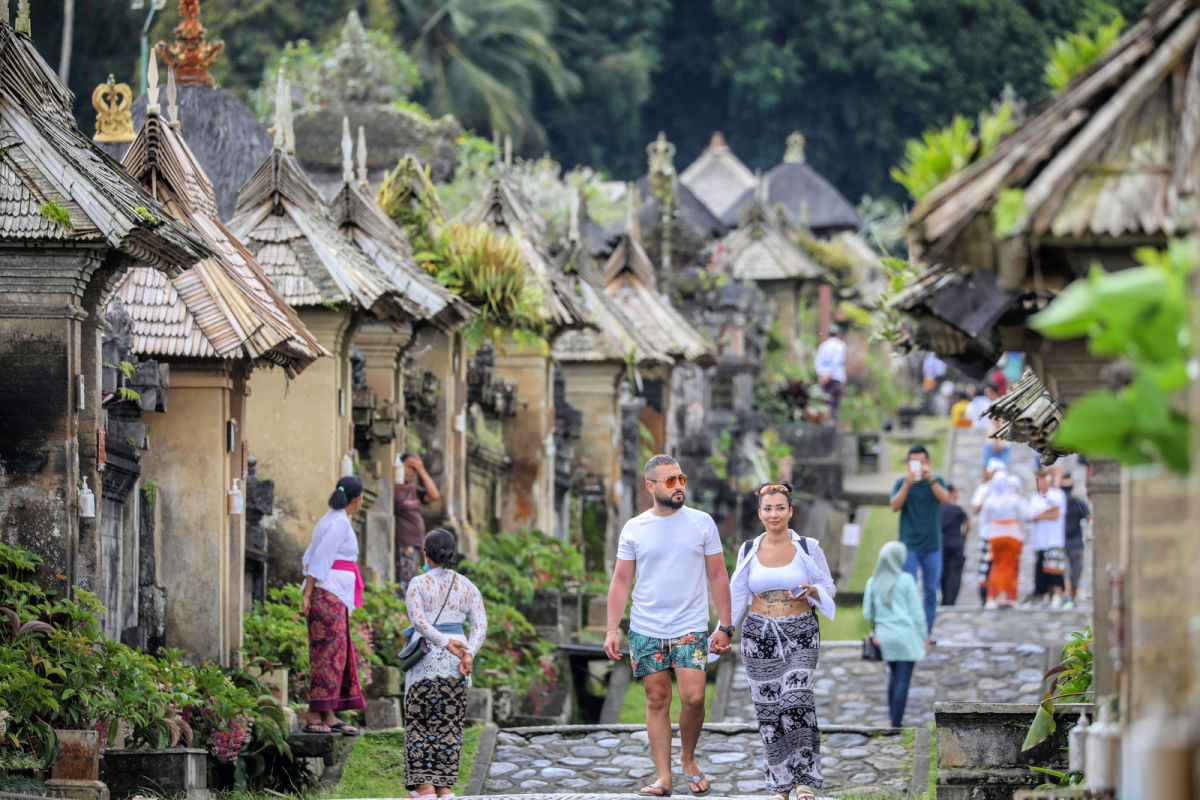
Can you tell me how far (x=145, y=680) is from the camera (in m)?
11.5

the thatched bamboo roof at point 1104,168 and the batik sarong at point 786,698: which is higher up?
the thatched bamboo roof at point 1104,168

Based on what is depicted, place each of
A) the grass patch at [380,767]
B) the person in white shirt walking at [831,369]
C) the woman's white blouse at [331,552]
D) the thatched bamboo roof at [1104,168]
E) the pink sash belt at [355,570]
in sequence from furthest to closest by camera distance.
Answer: the person in white shirt walking at [831,369] < the pink sash belt at [355,570] < the woman's white blouse at [331,552] < the grass patch at [380,767] < the thatched bamboo roof at [1104,168]

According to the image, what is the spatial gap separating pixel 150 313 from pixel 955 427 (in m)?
29.5

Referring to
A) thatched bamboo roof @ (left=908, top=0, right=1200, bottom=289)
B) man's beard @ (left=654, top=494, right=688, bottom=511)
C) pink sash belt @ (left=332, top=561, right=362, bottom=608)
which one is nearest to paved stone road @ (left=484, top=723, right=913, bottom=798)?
pink sash belt @ (left=332, top=561, right=362, bottom=608)

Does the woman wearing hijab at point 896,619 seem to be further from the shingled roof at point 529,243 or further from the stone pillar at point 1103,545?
the shingled roof at point 529,243

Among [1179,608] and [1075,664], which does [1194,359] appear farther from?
[1075,664]

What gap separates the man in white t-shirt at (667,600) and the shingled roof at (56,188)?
3063 mm

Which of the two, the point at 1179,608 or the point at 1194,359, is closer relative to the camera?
the point at 1194,359

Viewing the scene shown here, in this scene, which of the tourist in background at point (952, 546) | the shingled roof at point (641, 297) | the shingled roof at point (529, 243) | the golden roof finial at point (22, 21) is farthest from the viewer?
the shingled roof at point (641, 297)

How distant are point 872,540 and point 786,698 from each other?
1904 cm

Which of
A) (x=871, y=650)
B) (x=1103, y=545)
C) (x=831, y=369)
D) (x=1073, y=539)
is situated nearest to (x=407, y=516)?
(x=871, y=650)

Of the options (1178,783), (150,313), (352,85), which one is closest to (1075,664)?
(1178,783)

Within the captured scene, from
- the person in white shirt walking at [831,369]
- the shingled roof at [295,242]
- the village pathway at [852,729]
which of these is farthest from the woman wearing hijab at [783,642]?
the person in white shirt walking at [831,369]

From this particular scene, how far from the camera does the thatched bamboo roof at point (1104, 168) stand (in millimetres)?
6395
